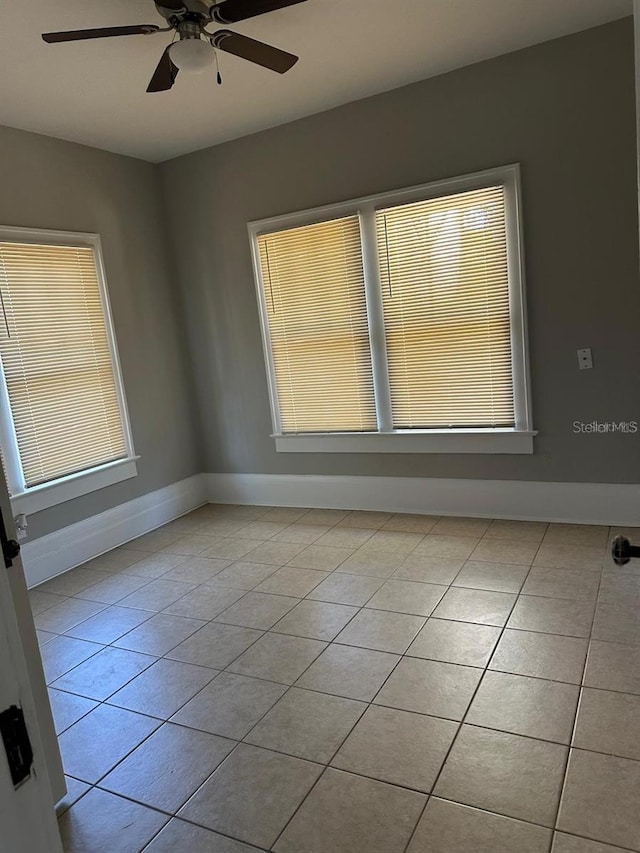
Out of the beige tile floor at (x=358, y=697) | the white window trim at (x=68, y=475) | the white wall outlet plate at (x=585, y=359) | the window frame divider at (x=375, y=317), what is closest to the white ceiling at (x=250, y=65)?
the white window trim at (x=68, y=475)

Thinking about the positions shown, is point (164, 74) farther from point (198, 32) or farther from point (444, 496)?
point (444, 496)

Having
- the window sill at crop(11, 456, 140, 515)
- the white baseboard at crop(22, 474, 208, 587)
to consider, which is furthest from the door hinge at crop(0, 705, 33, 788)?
the white baseboard at crop(22, 474, 208, 587)

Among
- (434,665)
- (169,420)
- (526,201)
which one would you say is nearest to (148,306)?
(169,420)

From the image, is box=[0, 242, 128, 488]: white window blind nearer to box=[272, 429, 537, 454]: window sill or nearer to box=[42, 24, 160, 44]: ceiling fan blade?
box=[272, 429, 537, 454]: window sill

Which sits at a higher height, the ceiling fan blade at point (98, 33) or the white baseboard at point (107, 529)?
the ceiling fan blade at point (98, 33)

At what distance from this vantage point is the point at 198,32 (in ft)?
8.39

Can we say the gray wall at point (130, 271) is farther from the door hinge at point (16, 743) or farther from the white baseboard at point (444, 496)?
the door hinge at point (16, 743)

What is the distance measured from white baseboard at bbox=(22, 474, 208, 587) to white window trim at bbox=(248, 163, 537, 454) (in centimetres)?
88

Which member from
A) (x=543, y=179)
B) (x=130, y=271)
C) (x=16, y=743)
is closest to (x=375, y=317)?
(x=543, y=179)

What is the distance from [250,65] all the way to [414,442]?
2.46 meters

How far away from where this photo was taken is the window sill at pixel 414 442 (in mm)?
3869

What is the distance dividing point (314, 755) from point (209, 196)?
12.8 feet

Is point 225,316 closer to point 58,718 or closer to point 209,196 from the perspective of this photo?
point 209,196

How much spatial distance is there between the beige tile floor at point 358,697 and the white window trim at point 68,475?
1.75 ft
